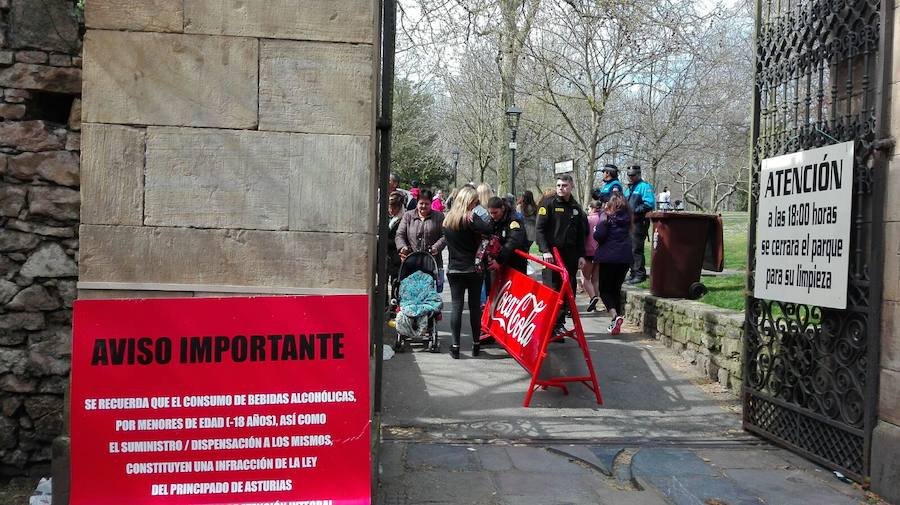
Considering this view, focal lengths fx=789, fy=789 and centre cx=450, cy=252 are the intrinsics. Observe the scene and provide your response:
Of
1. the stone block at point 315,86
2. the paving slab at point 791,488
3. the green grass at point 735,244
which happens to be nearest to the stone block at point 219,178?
the stone block at point 315,86

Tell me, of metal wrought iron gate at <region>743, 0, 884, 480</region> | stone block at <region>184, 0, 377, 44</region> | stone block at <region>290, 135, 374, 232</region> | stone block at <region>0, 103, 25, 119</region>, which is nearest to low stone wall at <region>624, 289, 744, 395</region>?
metal wrought iron gate at <region>743, 0, 884, 480</region>

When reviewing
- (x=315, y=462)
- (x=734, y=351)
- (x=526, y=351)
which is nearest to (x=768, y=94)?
(x=734, y=351)

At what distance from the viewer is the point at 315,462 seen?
3.22 m

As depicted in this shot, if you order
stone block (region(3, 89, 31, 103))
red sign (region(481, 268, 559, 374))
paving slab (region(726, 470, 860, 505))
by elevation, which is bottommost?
paving slab (region(726, 470, 860, 505))

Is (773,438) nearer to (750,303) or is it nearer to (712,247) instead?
(750,303)

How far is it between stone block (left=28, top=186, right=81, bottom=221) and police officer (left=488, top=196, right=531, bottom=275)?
13.6 ft

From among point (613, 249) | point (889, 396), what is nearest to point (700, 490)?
point (889, 396)

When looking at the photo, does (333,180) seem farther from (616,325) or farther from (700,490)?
(616,325)

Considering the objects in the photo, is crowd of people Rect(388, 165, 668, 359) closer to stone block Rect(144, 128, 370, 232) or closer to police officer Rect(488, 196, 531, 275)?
police officer Rect(488, 196, 531, 275)

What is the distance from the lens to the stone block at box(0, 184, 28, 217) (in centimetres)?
491

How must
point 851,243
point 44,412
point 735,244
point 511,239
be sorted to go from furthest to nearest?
1. point 735,244
2. point 511,239
3. point 44,412
4. point 851,243

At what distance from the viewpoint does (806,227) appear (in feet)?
17.0

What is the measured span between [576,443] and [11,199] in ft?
13.3

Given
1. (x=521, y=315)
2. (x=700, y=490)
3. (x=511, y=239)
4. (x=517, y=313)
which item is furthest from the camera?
(x=511, y=239)
